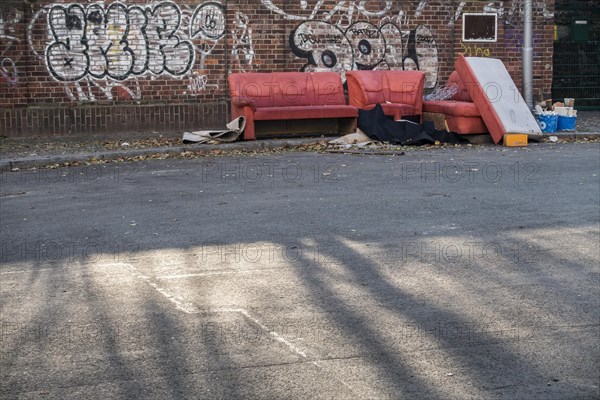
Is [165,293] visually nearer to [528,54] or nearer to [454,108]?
[454,108]

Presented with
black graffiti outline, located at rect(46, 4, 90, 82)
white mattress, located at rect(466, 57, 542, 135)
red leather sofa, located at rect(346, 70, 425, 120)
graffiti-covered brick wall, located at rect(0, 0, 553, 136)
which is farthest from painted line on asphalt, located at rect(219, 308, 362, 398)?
black graffiti outline, located at rect(46, 4, 90, 82)

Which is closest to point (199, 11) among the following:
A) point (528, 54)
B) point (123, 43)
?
point (123, 43)

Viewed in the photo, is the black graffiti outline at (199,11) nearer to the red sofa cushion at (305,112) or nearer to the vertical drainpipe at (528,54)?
the red sofa cushion at (305,112)

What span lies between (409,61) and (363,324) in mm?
14628

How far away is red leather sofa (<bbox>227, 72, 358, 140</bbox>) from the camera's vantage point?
53.5ft

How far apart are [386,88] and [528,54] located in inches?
108

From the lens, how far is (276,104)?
17109mm

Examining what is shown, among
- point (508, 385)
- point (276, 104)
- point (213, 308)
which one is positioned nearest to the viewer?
point (508, 385)

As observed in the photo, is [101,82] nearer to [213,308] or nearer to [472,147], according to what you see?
[472,147]

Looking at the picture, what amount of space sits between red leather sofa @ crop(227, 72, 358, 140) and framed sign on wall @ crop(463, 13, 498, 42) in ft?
13.1

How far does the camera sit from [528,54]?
18.0 meters

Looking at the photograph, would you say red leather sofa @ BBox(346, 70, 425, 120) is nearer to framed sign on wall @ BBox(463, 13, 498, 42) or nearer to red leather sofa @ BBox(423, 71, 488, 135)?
red leather sofa @ BBox(423, 71, 488, 135)

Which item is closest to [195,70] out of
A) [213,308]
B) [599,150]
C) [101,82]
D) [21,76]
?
[101,82]

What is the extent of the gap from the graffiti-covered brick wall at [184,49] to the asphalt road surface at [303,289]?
21.5 feet
